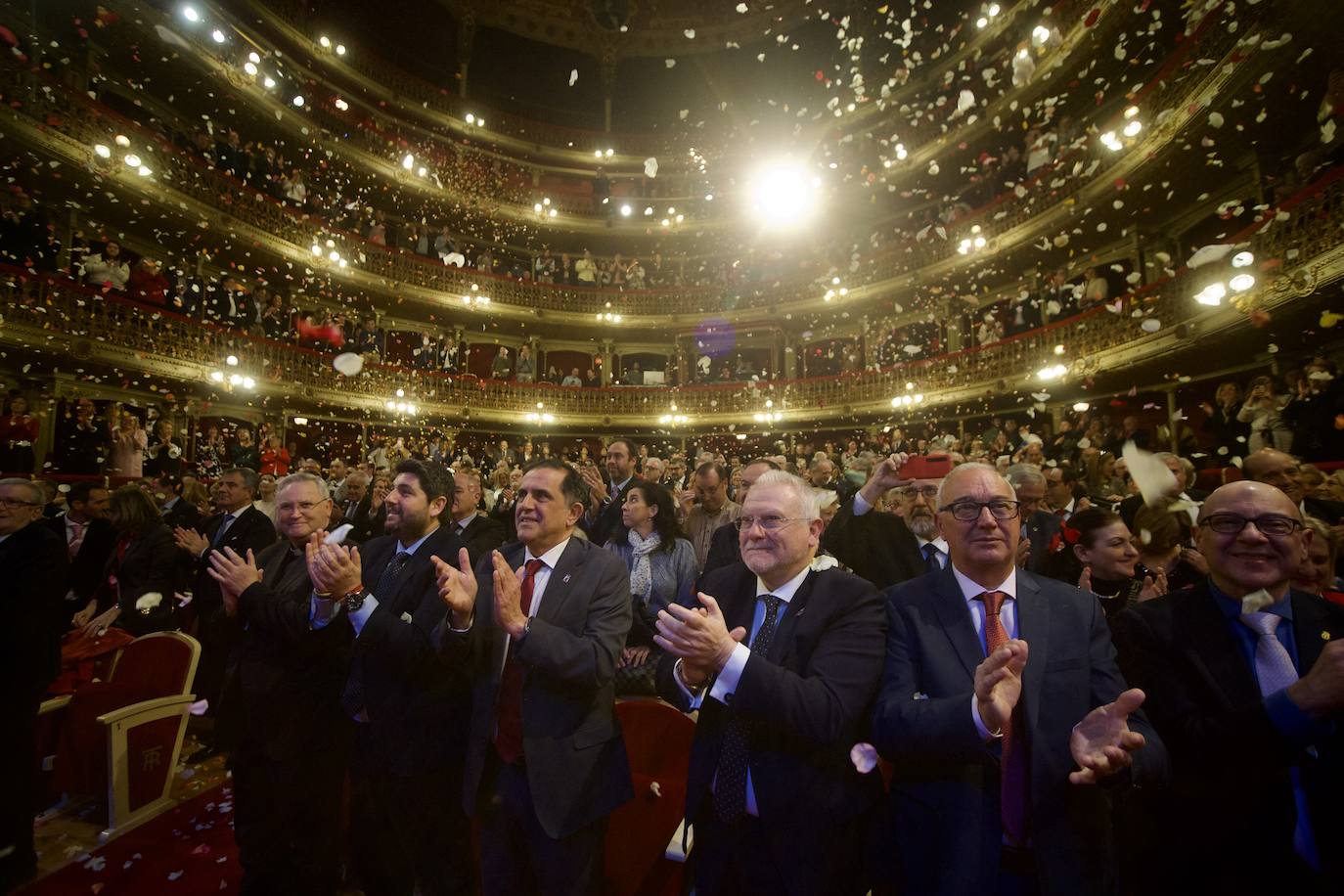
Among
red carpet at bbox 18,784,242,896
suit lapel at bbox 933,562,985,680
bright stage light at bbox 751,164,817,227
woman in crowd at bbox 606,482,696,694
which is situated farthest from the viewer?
bright stage light at bbox 751,164,817,227

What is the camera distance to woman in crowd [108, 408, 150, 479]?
30.6 ft

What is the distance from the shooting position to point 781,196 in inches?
772

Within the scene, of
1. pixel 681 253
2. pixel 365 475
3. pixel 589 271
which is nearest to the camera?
pixel 365 475

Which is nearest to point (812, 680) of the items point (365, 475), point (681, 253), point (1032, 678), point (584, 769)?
point (1032, 678)

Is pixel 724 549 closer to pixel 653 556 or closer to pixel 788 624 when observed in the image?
pixel 653 556

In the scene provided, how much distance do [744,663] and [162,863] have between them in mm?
3622

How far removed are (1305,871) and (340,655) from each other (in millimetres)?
3315

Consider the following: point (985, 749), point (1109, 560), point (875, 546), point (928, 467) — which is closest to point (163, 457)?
point (875, 546)

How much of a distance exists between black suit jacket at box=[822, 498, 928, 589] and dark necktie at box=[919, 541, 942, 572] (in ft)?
0.31

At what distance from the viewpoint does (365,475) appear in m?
6.91

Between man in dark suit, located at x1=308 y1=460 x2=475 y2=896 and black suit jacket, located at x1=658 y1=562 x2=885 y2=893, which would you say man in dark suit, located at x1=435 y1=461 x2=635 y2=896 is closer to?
man in dark suit, located at x1=308 y1=460 x2=475 y2=896

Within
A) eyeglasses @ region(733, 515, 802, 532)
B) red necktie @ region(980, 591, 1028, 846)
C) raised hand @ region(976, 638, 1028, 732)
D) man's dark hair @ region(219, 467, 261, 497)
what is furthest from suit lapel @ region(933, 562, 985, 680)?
→ man's dark hair @ region(219, 467, 261, 497)

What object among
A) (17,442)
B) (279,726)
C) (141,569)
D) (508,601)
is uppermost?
(17,442)

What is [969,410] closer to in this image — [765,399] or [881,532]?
[765,399]
